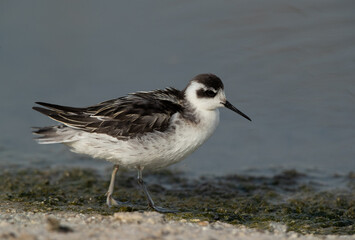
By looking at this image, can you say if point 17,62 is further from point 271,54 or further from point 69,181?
Result: point 271,54

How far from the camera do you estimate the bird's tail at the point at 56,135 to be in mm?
7180

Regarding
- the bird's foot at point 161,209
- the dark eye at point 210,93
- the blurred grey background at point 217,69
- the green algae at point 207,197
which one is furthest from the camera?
the blurred grey background at point 217,69

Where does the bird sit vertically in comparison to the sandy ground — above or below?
above

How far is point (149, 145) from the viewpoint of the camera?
700cm

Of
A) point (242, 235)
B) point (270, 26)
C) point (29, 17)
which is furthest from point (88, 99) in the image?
point (242, 235)

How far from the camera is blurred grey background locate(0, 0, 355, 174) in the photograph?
10062mm

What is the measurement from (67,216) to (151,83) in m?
5.35

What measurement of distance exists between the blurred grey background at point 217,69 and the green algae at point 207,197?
1.74 ft

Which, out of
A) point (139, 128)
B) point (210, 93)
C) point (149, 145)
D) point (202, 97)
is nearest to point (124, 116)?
point (139, 128)

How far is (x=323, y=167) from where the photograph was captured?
9.56 metres

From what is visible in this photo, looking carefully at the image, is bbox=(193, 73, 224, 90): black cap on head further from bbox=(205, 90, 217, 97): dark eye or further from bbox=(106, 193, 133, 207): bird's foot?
bbox=(106, 193, 133, 207): bird's foot

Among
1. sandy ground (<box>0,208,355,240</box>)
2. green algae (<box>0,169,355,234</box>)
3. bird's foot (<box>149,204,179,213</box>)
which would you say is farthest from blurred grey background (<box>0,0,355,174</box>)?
sandy ground (<box>0,208,355,240</box>)

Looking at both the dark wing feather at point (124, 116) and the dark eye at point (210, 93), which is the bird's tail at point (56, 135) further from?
the dark eye at point (210, 93)

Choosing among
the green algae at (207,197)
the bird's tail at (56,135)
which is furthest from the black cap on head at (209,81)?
the bird's tail at (56,135)
